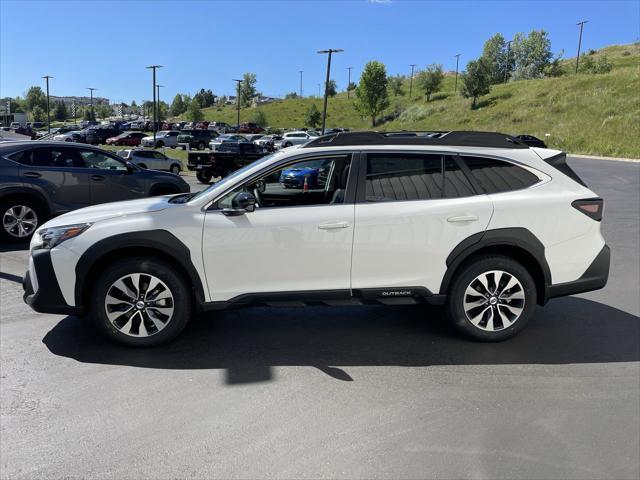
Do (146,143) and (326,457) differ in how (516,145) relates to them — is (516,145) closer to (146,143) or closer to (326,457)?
(326,457)

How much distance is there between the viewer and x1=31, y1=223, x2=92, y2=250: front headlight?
411cm

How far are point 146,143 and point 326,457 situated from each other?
158 ft

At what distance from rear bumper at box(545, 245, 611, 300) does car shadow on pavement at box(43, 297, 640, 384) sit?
45 centimetres

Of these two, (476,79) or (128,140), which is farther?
(476,79)

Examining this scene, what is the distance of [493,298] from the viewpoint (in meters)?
4.35

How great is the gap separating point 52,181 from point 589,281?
801 centimetres

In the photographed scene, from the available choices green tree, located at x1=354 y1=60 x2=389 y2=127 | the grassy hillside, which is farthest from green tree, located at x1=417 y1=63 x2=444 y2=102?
green tree, located at x1=354 y1=60 x2=389 y2=127

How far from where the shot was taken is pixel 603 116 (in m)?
44.8

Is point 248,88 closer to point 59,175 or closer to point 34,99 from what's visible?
point 34,99

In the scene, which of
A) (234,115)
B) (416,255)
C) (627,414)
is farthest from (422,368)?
(234,115)

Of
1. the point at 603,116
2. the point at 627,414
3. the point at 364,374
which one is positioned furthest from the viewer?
the point at 603,116

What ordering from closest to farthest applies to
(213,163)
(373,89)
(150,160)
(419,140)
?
(419,140), (213,163), (150,160), (373,89)

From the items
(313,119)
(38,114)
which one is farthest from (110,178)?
(38,114)

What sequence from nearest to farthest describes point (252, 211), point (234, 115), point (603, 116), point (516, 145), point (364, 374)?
point (364, 374)
point (252, 211)
point (516, 145)
point (603, 116)
point (234, 115)
